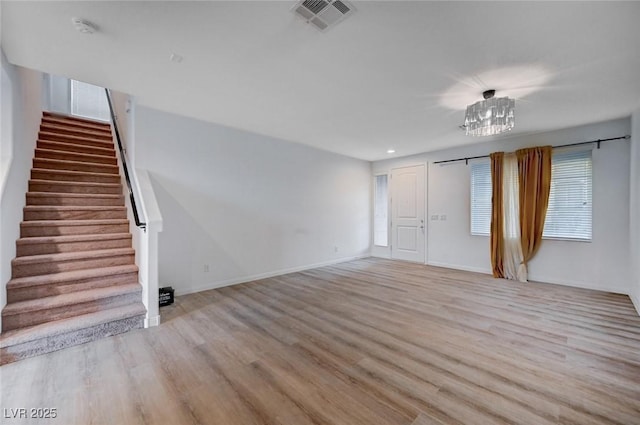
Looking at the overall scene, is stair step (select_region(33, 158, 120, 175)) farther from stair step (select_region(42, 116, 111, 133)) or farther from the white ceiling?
the white ceiling

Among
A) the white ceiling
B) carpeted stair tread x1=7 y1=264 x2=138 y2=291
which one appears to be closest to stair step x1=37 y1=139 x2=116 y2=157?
the white ceiling

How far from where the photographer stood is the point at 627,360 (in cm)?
221

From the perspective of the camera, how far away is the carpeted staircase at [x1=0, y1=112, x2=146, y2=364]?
2.46 meters

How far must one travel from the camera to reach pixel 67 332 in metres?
2.45

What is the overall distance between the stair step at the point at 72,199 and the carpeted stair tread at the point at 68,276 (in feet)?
3.74

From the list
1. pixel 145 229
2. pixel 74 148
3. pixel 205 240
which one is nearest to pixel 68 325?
pixel 145 229

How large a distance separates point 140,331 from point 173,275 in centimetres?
113

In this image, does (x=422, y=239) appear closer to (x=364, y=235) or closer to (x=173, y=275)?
(x=364, y=235)

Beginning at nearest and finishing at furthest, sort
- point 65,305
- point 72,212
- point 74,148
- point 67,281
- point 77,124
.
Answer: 1. point 65,305
2. point 67,281
3. point 72,212
4. point 74,148
5. point 77,124

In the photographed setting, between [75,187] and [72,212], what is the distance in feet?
1.64

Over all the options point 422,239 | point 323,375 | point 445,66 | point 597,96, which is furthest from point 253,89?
point 422,239

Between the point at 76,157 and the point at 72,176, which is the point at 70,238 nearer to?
the point at 72,176

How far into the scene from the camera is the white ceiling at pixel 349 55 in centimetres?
179

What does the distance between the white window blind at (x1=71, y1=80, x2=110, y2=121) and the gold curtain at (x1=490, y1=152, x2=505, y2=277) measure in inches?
347
